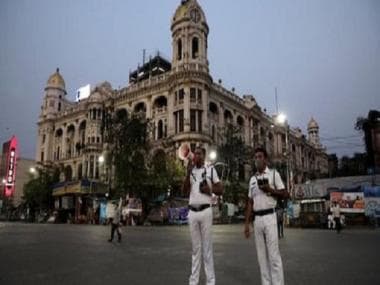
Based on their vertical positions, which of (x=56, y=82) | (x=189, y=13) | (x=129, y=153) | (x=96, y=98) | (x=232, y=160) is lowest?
(x=232, y=160)

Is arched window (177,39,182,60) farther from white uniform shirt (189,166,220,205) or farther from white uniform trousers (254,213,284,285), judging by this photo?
white uniform trousers (254,213,284,285)

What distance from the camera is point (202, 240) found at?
5.64 metres

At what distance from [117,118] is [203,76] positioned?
13350 millimetres

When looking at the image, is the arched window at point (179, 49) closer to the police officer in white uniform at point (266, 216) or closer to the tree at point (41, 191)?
the tree at point (41, 191)

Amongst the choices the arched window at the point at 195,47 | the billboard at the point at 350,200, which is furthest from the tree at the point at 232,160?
the billboard at the point at 350,200

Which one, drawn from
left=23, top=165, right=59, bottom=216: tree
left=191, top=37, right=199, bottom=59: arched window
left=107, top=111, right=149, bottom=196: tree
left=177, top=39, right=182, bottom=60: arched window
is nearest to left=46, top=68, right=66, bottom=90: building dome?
left=23, top=165, right=59, bottom=216: tree

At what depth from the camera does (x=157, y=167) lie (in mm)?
43156

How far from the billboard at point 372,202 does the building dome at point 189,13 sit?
112 ft

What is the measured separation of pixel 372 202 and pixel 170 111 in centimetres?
2871

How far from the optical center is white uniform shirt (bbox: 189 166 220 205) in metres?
5.69

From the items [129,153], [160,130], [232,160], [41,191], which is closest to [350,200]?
[232,160]

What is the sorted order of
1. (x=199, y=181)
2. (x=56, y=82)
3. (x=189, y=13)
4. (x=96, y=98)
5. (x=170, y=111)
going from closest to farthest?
(x=199, y=181)
(x=170, y=111)
(x=189, y=13)
(x=96, y=98)
(x=56, y=82)

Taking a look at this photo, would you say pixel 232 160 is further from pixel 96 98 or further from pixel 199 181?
pixel 199 181

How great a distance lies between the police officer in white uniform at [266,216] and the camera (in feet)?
16.9
